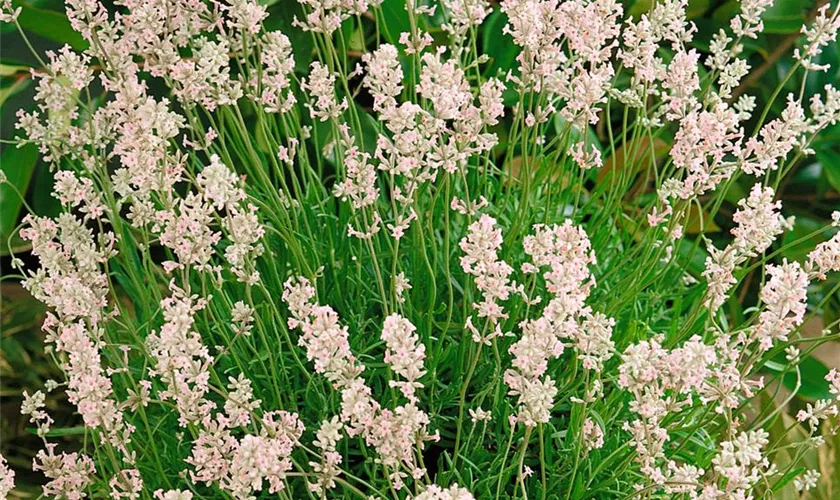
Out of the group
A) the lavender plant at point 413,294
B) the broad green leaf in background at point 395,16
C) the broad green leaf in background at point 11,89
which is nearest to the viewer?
the lavender plant at point 413,294

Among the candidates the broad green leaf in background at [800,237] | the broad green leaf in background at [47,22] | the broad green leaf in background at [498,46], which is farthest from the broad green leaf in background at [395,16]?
the broad green leaf in background at [800,237]

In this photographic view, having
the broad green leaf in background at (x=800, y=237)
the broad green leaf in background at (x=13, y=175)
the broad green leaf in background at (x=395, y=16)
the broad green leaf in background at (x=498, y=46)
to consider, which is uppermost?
the broad green leaf in background at (x=395, y=16)

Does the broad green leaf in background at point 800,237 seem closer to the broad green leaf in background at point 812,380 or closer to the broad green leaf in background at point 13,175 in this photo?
the broad green leaf in background at point 812,380

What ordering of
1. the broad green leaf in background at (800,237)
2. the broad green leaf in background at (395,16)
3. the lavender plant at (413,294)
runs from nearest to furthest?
the lavender plant at (413,294)
the broad green leaf in background at (395,16)
the broad green leaf in background at (800,237)

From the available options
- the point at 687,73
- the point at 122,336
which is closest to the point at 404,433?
the point at 687,73

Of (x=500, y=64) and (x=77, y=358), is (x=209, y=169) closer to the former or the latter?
(x=77, y=358)

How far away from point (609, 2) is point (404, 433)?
0.24m

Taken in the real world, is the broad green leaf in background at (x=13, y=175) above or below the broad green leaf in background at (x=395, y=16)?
below

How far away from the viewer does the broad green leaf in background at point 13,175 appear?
2.67 ft

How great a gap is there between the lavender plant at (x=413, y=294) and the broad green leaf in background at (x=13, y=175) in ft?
0.83

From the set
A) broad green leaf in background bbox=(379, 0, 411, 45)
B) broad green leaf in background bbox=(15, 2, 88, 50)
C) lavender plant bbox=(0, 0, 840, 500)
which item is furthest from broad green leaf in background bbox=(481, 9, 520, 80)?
broad green leaf in background bbox=(15, 2, 88, 50)

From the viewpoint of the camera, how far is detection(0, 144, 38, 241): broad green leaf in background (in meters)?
0.81

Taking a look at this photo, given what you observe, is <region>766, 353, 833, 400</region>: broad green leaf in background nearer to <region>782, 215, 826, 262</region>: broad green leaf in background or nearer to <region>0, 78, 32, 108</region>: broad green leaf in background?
<region>782, 215, 826, 262</region>: broad green leaf in background

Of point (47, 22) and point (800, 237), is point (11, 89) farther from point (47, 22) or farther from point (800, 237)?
point (800, 237)
